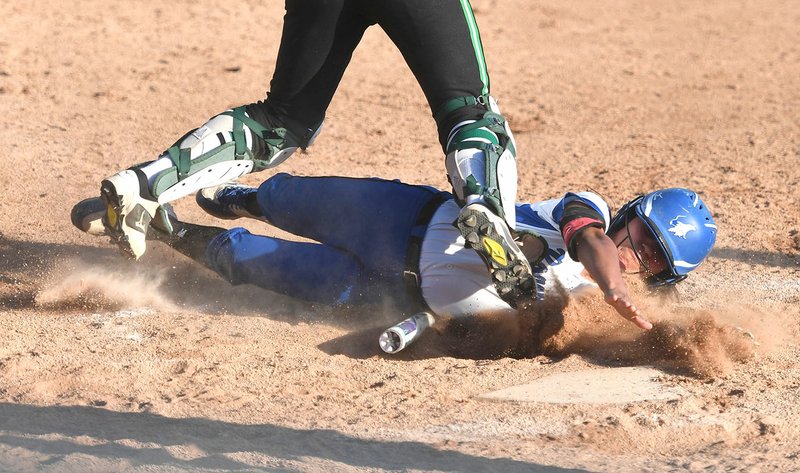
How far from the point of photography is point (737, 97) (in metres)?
8.41

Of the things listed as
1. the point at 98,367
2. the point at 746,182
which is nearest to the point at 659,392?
the point at 98,367

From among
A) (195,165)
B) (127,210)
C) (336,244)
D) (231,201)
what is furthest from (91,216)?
(336,244)

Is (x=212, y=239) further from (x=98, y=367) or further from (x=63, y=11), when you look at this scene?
(x=63, y=11)

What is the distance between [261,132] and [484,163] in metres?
1.12

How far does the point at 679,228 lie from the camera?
13.5 feet

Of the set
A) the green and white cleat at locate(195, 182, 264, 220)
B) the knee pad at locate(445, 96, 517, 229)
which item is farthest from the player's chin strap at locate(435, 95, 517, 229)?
the green and white cleat at locate(195, 182, 264, 220)

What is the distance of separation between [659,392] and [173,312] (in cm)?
210

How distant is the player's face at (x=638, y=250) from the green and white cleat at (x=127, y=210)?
6.32 feet

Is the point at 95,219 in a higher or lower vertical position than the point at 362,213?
lower

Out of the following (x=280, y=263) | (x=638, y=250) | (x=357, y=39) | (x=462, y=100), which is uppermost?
(x=357, y=39)

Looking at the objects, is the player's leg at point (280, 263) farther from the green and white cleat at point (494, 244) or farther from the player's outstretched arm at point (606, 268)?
the player's outstretched arm at point (606, 268)

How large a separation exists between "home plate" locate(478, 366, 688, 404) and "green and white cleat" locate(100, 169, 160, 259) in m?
1.60

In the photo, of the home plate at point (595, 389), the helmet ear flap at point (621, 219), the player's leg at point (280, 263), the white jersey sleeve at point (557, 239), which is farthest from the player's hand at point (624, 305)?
the player's leg at point (280, 263)

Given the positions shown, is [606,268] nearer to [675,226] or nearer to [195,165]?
[675,226]
